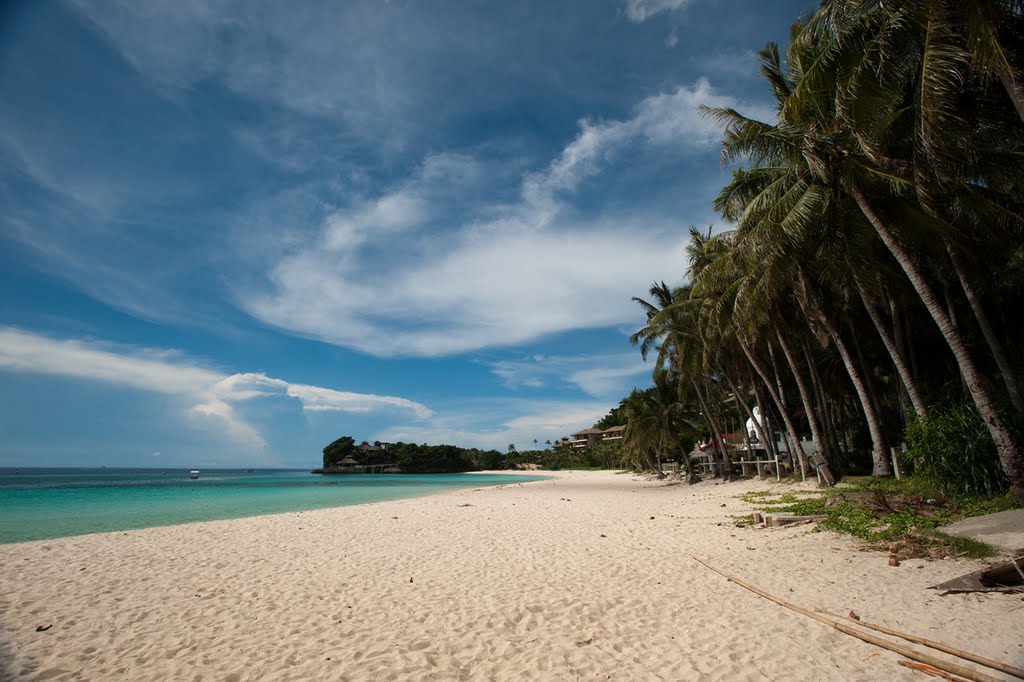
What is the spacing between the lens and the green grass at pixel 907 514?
21.4 ft

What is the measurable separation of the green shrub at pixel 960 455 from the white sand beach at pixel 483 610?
3532 mm

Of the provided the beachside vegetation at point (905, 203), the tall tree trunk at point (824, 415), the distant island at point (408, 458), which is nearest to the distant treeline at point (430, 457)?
the distant island at point (408, 458)

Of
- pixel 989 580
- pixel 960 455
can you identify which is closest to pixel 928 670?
pixel 989 580

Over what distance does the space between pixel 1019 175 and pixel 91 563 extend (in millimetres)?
19679

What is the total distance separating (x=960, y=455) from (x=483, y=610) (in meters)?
10.0

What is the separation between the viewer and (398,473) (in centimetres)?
10438

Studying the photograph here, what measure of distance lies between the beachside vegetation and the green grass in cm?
66

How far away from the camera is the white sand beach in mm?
4199

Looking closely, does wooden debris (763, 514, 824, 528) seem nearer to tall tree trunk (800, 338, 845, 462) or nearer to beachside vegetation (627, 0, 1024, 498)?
beachside vegetation (627, 0, 1024, 498)

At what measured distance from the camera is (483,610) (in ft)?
18.5

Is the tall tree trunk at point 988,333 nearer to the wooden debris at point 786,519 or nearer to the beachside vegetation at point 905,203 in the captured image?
the beachside vegetation at point 905,203

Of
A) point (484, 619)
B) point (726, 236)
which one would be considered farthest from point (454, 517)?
point (726, 236)

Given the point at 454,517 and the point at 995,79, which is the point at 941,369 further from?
the point at 454,517

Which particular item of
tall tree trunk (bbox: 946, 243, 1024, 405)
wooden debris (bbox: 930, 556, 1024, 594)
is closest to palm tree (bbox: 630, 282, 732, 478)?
tall tree trunk (bbox: 946, 243, 1024, 405)
